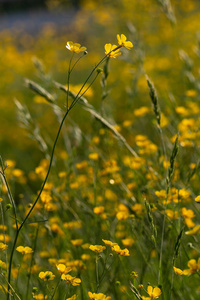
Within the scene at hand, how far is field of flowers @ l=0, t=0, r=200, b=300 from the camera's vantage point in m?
1.39

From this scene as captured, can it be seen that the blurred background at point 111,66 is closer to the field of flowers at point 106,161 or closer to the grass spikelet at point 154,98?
the field of flowers at point 106,161

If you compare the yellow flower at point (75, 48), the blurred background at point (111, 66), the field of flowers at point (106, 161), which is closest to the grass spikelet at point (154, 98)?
the field of flowers at point (106, 161)

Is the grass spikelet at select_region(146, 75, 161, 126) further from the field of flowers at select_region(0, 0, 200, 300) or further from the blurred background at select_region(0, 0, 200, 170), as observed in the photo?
the blurred background at select_region(0, 0, 200, 170)

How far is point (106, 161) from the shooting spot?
85.7 inches

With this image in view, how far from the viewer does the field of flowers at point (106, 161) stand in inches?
54.7

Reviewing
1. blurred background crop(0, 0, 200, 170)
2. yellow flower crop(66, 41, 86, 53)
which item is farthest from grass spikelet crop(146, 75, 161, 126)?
blurred background crop(0, 0, 200, 170)

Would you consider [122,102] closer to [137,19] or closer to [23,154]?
[23,154]

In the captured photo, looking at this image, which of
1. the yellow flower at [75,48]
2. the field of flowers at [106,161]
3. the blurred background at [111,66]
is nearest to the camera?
the yellow flower at [75,48]

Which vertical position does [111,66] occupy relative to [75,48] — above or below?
above

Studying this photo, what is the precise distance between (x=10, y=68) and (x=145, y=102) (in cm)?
289

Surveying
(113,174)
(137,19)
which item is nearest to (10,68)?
(137,19)

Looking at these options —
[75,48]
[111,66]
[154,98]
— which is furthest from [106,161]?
[111,66]

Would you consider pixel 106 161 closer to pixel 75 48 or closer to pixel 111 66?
pixel 75 48

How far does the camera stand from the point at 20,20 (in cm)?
1294
